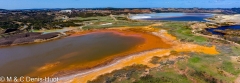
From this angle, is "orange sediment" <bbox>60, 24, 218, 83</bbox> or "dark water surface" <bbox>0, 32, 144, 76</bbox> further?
"dark water surface" <bbox>0, 32, 144, 76</bbox>

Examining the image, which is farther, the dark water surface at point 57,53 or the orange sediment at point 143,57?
the dark water surface at point 57,53

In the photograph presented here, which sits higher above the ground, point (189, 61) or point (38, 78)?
point (189, 61)

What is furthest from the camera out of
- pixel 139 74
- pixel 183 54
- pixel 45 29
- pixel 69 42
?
pixel 45 29

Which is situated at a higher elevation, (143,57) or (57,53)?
(143,57)

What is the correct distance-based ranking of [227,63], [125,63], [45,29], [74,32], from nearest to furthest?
[227,63] → [125,63] → [74,32] → [45,29]

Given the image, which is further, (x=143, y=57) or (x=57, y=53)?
(x=57, y=53)

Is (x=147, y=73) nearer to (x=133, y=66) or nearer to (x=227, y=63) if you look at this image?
(x=133, y=66)

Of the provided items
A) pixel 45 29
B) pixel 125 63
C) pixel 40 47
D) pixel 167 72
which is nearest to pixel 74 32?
pixel 45 29

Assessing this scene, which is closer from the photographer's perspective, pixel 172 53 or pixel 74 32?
pixel 172 53
